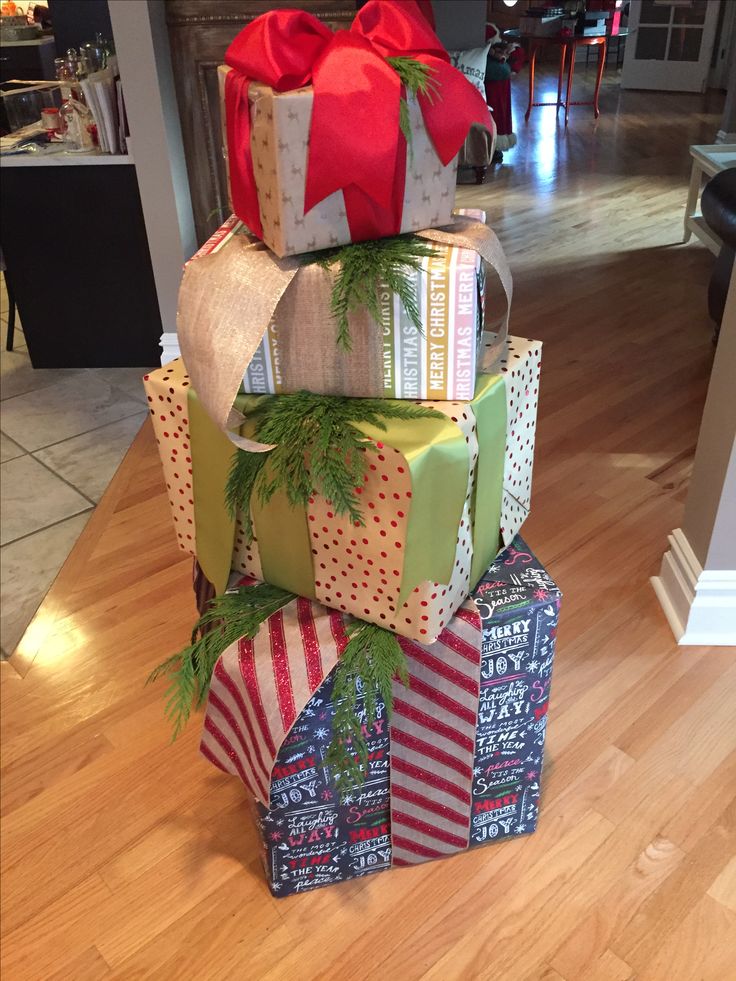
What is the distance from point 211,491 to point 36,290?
7.27 ft

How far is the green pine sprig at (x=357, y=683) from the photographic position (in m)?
1.10

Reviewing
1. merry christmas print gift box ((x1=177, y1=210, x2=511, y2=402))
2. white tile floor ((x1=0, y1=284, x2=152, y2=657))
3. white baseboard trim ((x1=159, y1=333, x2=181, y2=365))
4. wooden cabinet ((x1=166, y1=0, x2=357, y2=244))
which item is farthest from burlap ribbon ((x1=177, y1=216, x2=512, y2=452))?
white baseboard trim ((x1=159, y1=333, x2=181, y2=365))

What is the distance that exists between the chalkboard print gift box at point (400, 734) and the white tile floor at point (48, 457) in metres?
0.95

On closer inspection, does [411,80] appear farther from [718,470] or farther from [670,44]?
[670,44]

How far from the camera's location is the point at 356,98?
3.02ft

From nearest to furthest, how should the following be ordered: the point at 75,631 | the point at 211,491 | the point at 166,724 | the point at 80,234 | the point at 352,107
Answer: the point at 352,107 → the point at 211,491 → the point at 166,724 → the point at 75,631 → the point at 80,234

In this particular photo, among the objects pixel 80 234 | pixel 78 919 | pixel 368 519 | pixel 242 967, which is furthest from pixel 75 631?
pixel 80 234

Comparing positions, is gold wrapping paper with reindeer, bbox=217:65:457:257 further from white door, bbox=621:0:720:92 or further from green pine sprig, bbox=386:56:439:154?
white door, bbox=621:0:720:92

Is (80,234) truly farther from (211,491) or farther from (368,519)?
(368,519)

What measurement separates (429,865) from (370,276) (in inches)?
37.7

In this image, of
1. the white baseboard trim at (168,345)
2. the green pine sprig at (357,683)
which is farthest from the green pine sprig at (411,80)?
the white baseboard trim at (168,345)

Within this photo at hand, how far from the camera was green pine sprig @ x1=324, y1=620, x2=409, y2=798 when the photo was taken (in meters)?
1.10

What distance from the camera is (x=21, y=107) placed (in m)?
3.12

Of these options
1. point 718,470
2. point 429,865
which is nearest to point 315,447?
point 429,865
